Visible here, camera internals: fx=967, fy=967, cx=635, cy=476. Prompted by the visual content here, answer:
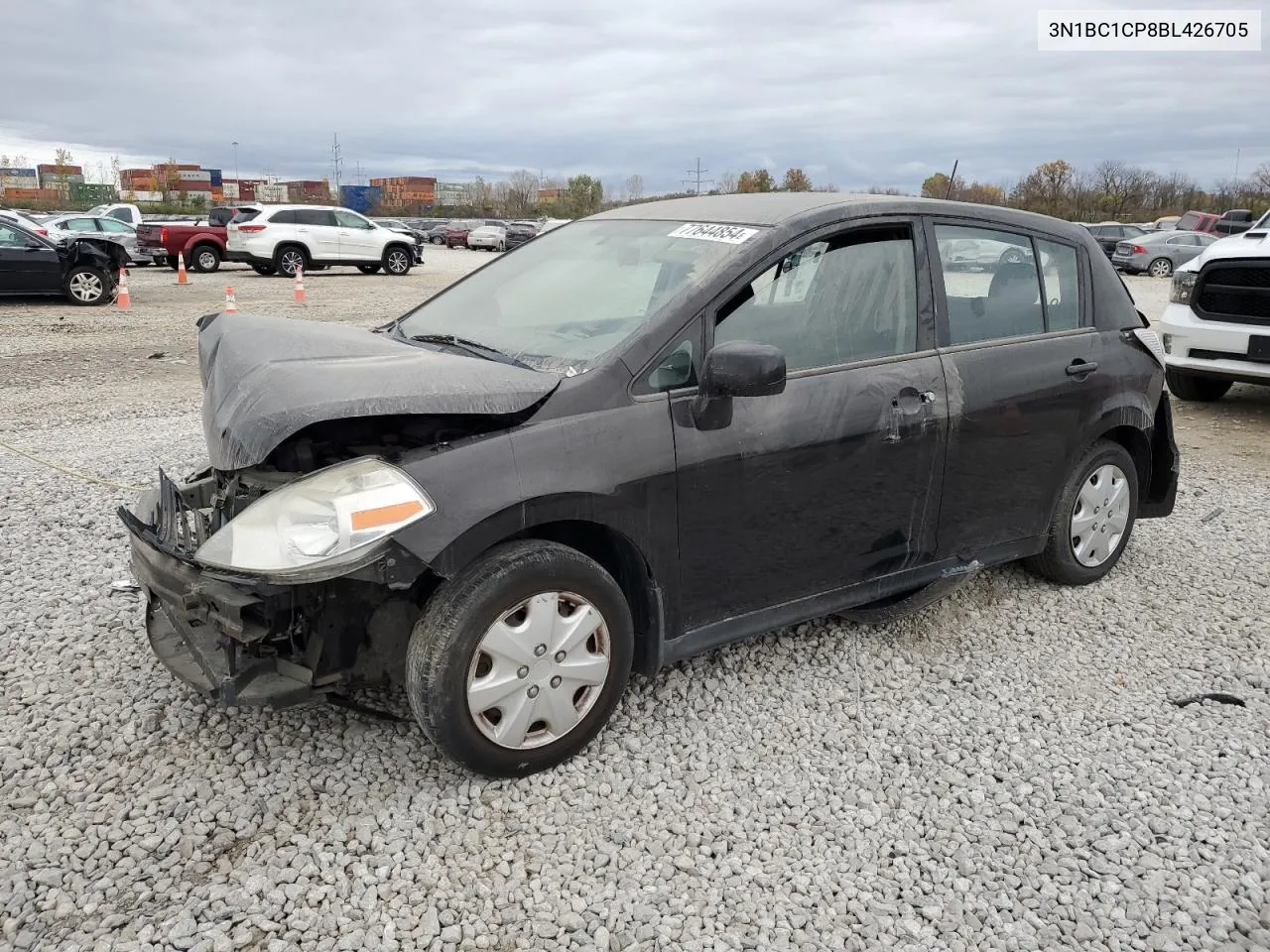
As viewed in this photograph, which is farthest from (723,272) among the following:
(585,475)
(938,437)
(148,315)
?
(148,315)

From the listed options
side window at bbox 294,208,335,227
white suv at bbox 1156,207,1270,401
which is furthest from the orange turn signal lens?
side window at bbox 294,208,335,227

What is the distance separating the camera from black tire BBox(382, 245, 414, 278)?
24.9 metres

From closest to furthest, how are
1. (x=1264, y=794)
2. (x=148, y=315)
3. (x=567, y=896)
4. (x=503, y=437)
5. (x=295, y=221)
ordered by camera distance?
(x=567, y=896) < (x=503, y=437) < (x=1264, y=794) < (x=148, y=315) < (x=295, y=221)

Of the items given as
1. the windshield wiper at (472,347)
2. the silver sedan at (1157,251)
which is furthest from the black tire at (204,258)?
the silver sedan at (1157,251)

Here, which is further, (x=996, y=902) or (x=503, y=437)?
(x=503, y=437)

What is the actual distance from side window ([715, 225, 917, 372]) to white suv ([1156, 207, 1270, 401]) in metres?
5.49

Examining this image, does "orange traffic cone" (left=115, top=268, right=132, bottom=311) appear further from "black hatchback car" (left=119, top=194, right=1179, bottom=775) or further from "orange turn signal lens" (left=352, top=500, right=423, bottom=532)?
"orange turn signal lens" (left=352, top=500, right=423, bottom=532)

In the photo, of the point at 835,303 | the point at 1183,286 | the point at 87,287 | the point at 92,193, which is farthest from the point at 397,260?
the point at 92,193

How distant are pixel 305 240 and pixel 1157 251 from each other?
2328cm

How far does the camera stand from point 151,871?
2.54 metres

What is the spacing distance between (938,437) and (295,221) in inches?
879

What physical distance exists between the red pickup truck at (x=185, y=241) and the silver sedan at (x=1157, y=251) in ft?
80.1

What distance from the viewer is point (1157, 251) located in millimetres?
27672

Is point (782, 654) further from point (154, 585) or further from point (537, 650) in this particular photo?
point (154, 585)
